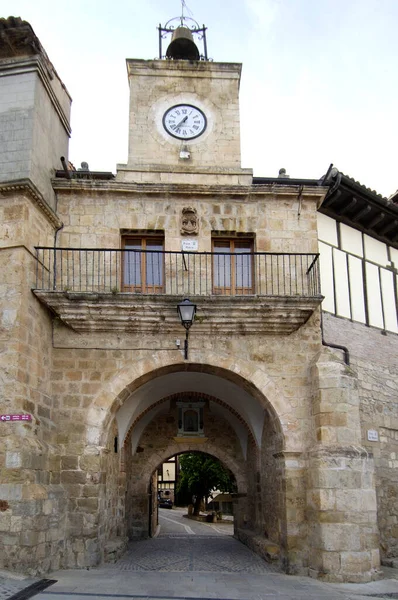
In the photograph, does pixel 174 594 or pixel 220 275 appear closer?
pixel 174 594

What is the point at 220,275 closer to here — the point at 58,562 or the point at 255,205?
the point at 255,205

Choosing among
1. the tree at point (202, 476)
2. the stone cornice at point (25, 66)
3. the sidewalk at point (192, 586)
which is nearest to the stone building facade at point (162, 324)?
the stone cornice at point (25, 66)

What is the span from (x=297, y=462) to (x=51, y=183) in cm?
577

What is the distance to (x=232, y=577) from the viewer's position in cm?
820

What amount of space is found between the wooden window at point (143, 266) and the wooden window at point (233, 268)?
0.91m

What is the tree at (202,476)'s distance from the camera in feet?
79.9

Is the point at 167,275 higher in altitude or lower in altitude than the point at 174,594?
higher

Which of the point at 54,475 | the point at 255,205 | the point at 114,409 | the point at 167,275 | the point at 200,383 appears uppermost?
the point at 255,205

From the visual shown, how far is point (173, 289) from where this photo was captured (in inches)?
367

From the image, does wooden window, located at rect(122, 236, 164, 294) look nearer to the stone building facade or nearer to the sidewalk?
the stone building facade

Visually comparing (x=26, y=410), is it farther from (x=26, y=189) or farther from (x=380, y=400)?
(x=380, y=400)

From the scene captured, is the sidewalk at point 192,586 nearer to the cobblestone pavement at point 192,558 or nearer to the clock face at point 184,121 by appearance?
the cobblestone pavement at point 192,558

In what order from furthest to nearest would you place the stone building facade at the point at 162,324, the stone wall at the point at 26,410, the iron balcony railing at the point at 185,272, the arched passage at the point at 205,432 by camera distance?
the iron balcony railing at the point at 185,272 < the arched passage at the point at 205,432 < the stone building facade at the point at 162,324 < the stone wall at the point at 26,410

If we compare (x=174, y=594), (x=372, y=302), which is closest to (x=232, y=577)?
(x=174, y=594)
